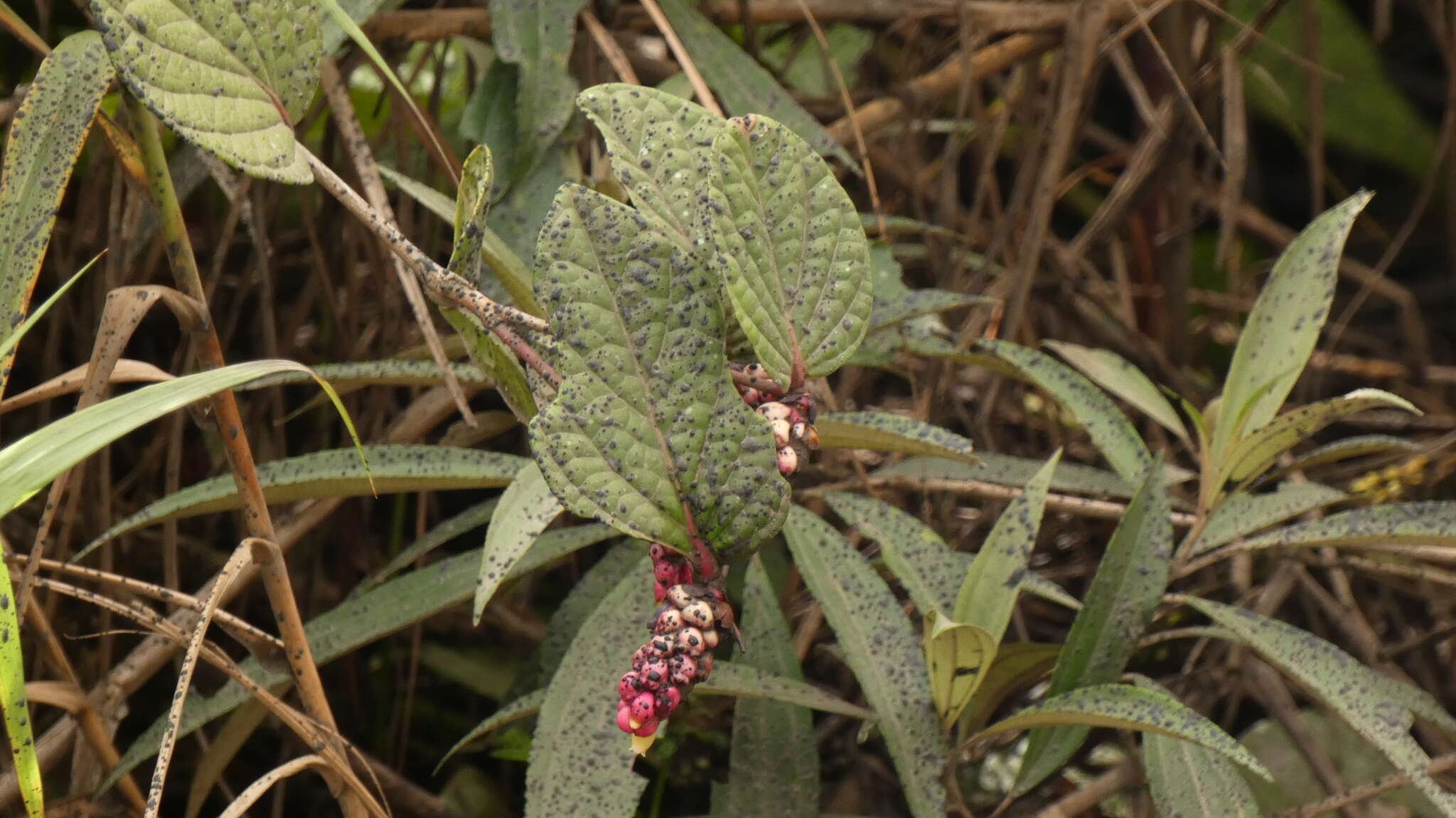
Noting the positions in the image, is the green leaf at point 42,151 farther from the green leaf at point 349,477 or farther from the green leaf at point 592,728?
the green leaf at point 592,728

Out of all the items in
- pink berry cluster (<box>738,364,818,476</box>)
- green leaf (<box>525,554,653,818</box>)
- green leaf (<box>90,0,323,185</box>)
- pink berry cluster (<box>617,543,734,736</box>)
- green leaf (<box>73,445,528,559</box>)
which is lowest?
green leaf (<box>525,554,653,818</box>)

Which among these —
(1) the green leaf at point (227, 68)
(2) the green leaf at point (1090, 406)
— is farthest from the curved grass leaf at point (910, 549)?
(1) the green leaf at point (227, 68)

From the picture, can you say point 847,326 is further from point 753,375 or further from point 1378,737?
point 1378,737

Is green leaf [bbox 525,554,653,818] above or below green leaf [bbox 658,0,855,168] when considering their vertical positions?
below

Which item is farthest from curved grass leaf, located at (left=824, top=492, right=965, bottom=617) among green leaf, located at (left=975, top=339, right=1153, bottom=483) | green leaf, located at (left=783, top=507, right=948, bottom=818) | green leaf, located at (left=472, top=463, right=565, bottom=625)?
green leaf, located at (left=472, top=463, right=565, bottom=625)

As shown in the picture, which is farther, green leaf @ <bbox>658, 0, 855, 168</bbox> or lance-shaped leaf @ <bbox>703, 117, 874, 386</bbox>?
green leaf @ <bbox>658, 0, 855, 168</bbox>

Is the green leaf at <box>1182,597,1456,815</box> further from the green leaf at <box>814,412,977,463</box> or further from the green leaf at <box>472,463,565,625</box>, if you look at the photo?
the green leaf at <box>472,463,565,625</box>
